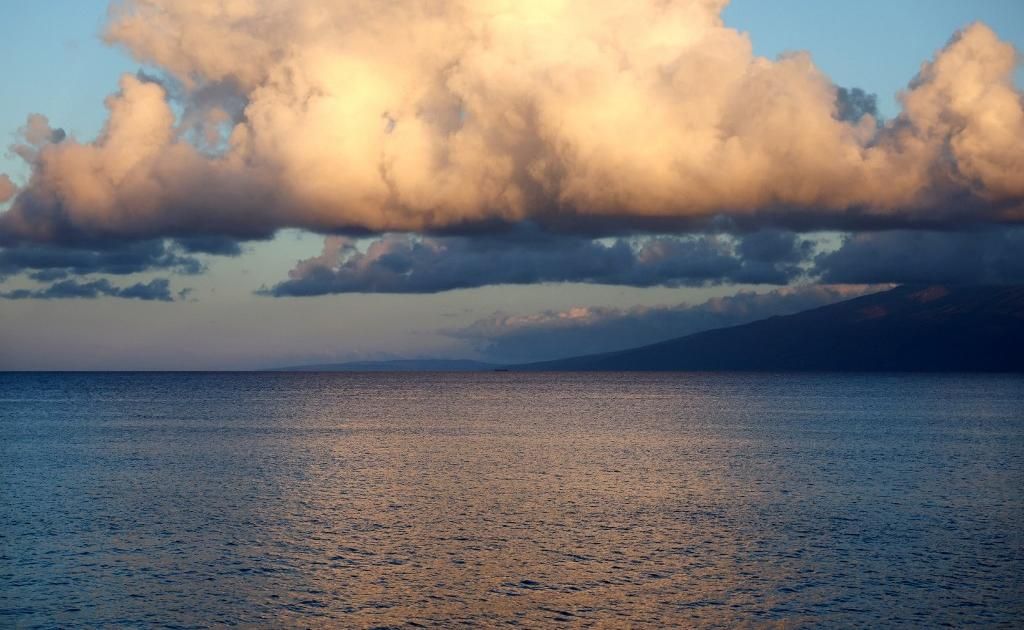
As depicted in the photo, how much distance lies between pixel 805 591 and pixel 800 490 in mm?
31581

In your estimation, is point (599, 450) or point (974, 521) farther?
point (599, 450)

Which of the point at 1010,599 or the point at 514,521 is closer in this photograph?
the point at 1010,599

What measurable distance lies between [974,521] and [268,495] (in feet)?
157

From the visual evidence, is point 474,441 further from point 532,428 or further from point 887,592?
point 887,592

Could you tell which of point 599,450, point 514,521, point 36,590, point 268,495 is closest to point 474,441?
point 599,450

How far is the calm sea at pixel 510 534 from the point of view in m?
43.2

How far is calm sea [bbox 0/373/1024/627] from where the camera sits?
43.2 m

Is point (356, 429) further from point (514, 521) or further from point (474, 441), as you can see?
point (514, 521)

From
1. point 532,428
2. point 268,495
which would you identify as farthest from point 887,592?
point 532,428

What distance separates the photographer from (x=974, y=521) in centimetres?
6178

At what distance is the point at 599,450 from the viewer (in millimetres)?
107562

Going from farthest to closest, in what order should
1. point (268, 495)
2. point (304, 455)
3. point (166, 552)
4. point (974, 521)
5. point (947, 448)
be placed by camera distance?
point (947, 448)
point (304, 455)
point (268, 495)
point (974, 521)
point (166, 552)

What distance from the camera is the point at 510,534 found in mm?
57875

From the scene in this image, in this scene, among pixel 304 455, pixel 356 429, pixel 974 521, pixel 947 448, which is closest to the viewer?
pixel 974 521
